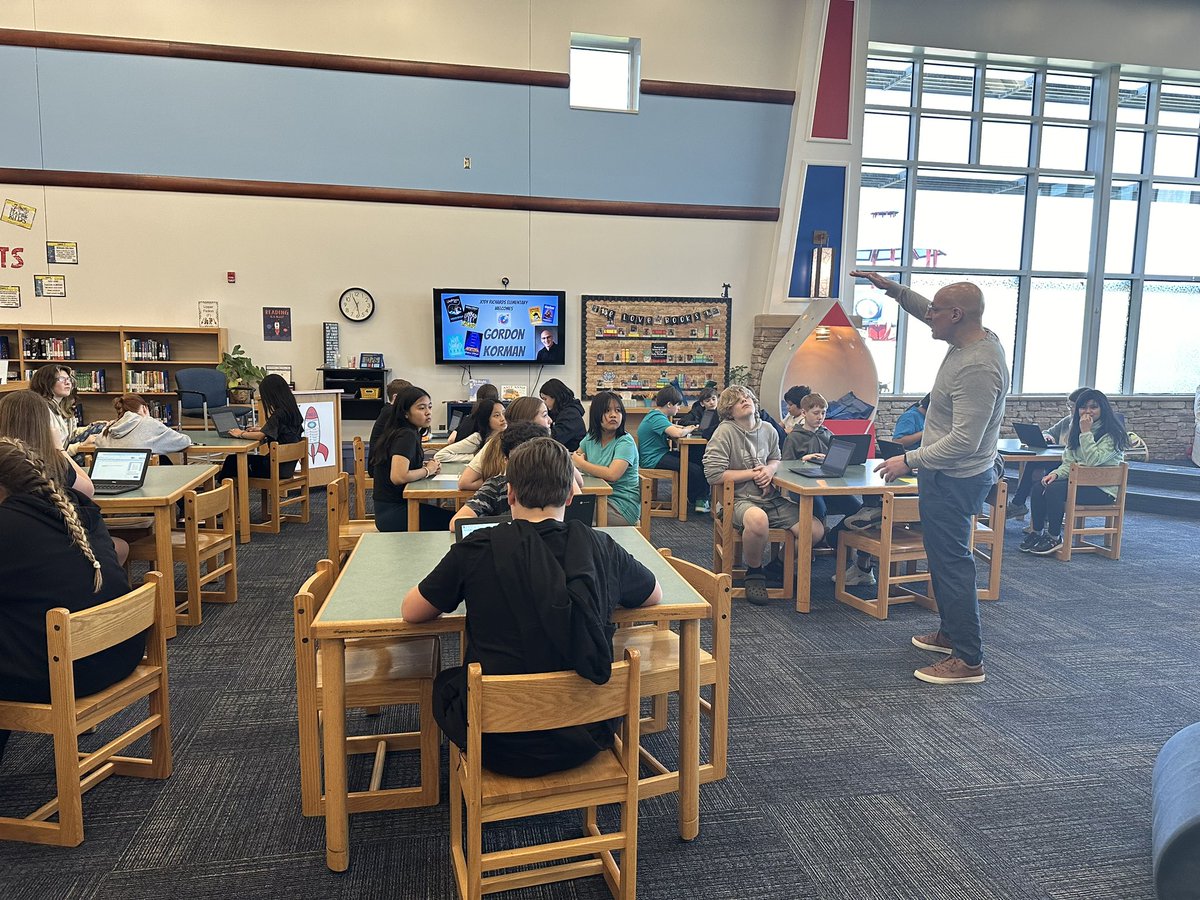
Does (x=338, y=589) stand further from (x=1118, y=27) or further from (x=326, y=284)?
(x=1118, y=27)

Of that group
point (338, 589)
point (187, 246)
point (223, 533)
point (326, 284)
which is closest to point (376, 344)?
point (326, 284)

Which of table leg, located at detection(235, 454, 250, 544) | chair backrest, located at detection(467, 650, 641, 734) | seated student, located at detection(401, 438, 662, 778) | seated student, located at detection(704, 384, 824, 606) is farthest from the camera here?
table leg, located at detection(235, 454, 250, 544)

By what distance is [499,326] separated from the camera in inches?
354

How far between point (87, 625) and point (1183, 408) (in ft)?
40.1

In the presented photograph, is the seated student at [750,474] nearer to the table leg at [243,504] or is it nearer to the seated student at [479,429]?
the seated student at [479,429]

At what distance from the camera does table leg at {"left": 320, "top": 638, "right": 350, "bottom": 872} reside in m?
2.22

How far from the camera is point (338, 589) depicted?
8.01 feet

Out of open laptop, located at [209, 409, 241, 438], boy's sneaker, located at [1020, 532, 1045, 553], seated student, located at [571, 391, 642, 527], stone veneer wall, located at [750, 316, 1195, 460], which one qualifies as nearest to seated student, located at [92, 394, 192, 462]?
open laptop, located at [209, 409, 241, 438]

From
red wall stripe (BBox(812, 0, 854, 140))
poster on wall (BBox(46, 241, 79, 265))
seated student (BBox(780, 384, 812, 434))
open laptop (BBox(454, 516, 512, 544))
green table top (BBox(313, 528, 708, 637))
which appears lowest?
green table top (BBox(313, 528, 708, 637))

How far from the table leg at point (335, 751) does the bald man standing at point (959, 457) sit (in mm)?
2557

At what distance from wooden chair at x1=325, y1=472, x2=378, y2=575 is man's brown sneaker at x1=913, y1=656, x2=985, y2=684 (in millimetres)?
2570

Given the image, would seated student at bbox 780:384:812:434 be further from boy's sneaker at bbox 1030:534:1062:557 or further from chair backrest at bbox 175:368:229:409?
chair backrest at bbox 175:368:229:409

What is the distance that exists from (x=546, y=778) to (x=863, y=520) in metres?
3.28

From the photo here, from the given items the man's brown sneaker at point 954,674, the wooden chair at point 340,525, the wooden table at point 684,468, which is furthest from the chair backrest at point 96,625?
the wooden table at point 684,468
